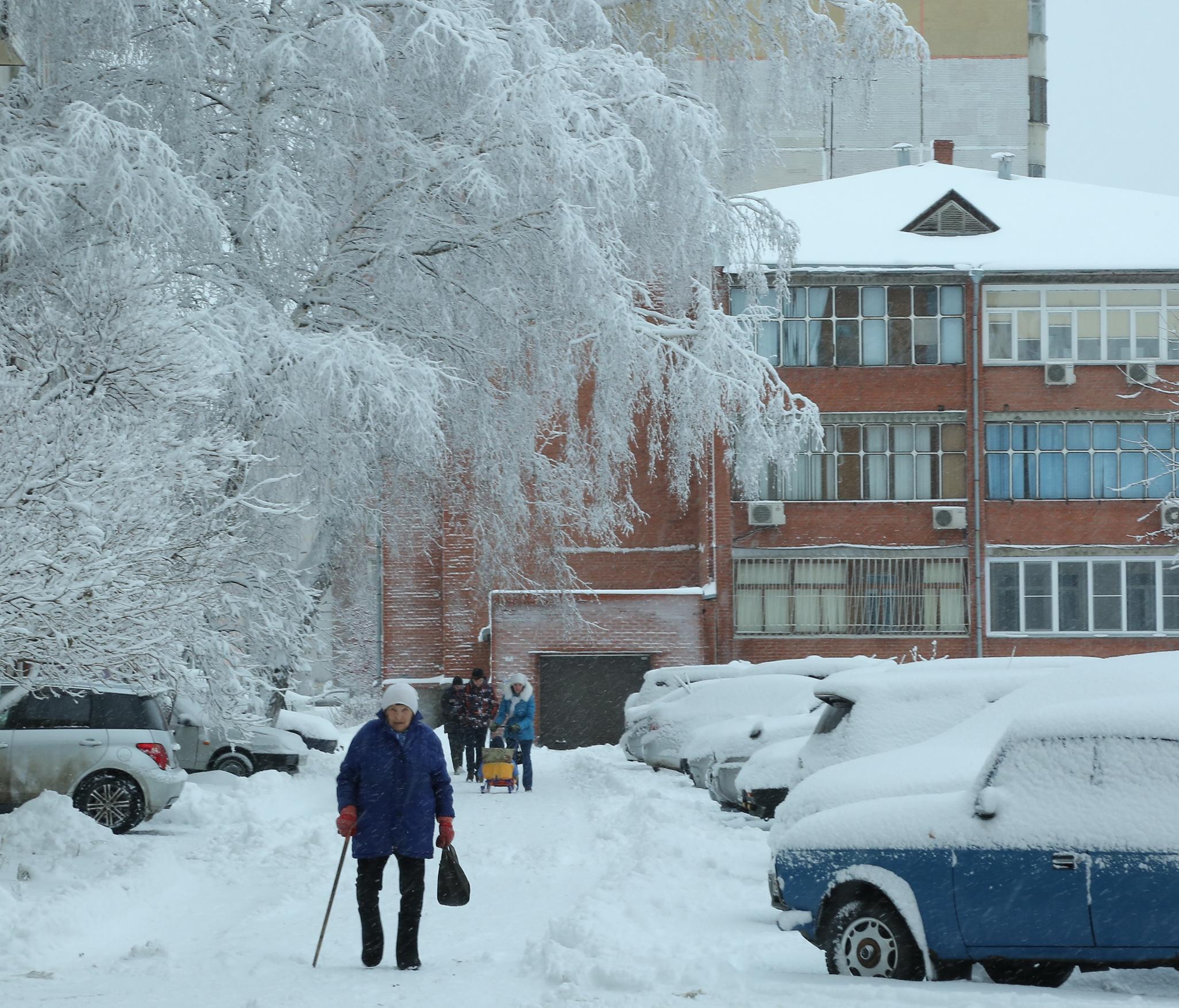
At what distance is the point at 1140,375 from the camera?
43.8 metres

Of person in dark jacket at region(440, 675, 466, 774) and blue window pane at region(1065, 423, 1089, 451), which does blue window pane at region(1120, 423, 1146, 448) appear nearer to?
blue window pane at region(1065, 423, 1089, 451)

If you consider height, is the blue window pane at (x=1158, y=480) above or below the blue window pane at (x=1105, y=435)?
below

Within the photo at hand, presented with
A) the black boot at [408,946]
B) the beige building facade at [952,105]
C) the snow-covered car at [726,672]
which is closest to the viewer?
the black boot at [408,946]

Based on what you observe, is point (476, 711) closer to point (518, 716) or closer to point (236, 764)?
point (518, 716)

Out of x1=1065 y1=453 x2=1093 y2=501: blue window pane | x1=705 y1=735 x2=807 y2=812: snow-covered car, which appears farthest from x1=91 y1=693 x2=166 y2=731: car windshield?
x1=1065 y1=453 x2=1093 y2=501: blue window pane

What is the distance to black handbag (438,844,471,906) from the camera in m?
9.78

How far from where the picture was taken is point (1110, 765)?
28.2ft

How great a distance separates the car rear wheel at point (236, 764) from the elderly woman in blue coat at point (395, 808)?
16496mm

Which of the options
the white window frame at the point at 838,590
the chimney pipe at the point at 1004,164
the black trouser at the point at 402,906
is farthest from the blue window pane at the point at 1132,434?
the black trouser at the point at 402,906

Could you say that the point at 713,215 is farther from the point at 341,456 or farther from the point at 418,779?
the point at 418,779

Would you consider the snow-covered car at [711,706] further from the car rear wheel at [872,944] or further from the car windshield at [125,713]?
the car rear wheel at [872,944]

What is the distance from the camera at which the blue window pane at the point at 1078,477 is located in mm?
43844

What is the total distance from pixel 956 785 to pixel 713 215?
32.2ft

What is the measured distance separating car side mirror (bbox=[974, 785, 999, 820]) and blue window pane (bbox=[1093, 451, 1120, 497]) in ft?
120
